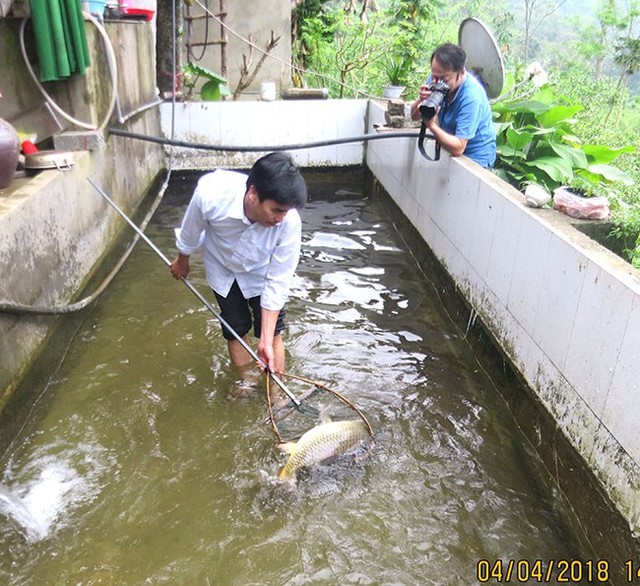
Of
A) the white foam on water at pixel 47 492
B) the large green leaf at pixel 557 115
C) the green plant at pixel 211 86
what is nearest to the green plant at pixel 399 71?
the green plant at pixel 211 86

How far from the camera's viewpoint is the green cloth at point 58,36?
15.7ft

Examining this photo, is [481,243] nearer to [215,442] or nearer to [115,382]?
[215,442]

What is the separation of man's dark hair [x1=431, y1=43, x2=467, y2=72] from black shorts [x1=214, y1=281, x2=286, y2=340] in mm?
2662

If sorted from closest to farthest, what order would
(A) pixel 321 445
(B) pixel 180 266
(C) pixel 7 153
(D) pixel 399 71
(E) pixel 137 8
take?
(A) pixel 321 445, (B) pixel 180 266, (C) pixel 7 153, (E) pixel 137 8, (D) pixel 399 71

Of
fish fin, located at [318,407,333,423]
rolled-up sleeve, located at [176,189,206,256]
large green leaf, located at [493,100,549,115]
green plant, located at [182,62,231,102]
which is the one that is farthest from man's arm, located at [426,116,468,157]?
green plant, located at [182,62,231,102]

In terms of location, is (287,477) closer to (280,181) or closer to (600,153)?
(280,181)

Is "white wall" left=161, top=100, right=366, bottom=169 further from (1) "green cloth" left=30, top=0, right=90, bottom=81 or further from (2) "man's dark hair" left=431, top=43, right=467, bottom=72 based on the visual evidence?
(2) "man's dark hair" left=431, top=43, right=467, bottom=72

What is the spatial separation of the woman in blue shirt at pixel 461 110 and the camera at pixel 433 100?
0.17 ft

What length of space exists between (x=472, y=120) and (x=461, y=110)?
142 millimetres

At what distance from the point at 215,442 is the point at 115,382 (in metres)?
1.05

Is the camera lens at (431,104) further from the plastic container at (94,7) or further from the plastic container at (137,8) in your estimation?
the plastic container at (137,8)

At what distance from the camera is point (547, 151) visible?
5207mm

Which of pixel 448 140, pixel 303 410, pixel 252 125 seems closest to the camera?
pixel 303 410

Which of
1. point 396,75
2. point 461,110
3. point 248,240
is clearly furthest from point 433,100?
point 396,75
